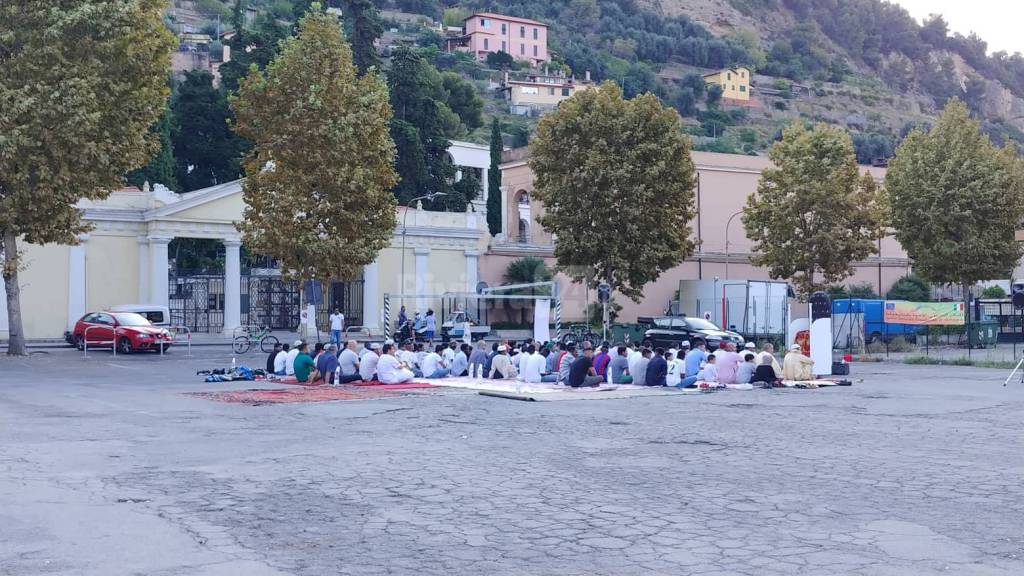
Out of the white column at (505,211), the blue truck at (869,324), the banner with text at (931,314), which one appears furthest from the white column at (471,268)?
the banner with text at (931,314)

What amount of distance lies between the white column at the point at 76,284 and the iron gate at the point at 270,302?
28.8 feet

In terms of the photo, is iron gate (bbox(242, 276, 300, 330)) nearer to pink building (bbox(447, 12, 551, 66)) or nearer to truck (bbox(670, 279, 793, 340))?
truck (bbox(670, 279, 793, 340))

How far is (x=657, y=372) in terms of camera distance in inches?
999

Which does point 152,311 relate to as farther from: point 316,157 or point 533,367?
point 533,367

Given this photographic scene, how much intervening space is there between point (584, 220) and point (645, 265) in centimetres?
309

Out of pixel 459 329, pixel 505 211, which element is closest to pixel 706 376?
pixel 459 329

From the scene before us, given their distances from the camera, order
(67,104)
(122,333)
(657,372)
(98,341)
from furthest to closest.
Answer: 1. (98,341)
2. (122,333)
3. (67,104)
4. (657,372)

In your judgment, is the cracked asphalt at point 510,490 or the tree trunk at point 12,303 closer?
the cracked asphalt at point 510,490

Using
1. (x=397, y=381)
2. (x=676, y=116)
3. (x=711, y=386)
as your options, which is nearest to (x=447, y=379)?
(x=397, y=381)

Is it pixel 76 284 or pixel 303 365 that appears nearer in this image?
pixel 303 365

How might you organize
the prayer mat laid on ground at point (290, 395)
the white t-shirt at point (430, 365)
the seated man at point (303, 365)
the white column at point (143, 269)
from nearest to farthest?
the prayer mat laid on ground at point (290, 395)
the seated man at point (303, 365)
the white t-shirt at point (430, 365)
the white column at point (143, 269)

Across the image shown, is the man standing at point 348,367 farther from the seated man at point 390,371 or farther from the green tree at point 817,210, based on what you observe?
the green tree at point 817,210

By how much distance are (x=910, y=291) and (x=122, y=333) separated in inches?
1864

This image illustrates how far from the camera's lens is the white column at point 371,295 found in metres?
54.2
